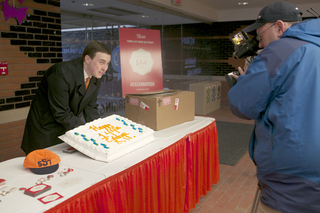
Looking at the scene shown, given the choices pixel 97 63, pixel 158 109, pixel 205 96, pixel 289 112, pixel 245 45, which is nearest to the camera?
pixel 289 112

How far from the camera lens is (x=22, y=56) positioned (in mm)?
2984

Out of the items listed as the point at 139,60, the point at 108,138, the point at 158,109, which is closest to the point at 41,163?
the point at 108,138

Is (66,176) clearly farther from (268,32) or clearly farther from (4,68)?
(4,68)

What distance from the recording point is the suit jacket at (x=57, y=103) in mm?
1968

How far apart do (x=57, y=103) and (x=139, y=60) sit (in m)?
1.97

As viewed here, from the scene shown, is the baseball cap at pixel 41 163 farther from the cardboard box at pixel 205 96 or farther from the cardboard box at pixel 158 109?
the cardboard box at pixel 205 96

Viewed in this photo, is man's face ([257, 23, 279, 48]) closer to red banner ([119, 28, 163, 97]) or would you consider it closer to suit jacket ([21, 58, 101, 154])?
suit jacket ([21, 58, 101, 154])

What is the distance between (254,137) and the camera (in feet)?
4.37

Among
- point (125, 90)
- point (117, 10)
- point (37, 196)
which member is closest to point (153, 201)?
point (37, 196)

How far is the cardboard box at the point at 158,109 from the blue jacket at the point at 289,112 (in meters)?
1.23

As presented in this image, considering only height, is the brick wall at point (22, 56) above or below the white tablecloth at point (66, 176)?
above

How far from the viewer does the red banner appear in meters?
3.57

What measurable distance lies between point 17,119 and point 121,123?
1627mm

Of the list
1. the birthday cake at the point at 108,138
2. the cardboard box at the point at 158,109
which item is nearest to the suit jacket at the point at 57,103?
the birthday cake at the point at 108,138
